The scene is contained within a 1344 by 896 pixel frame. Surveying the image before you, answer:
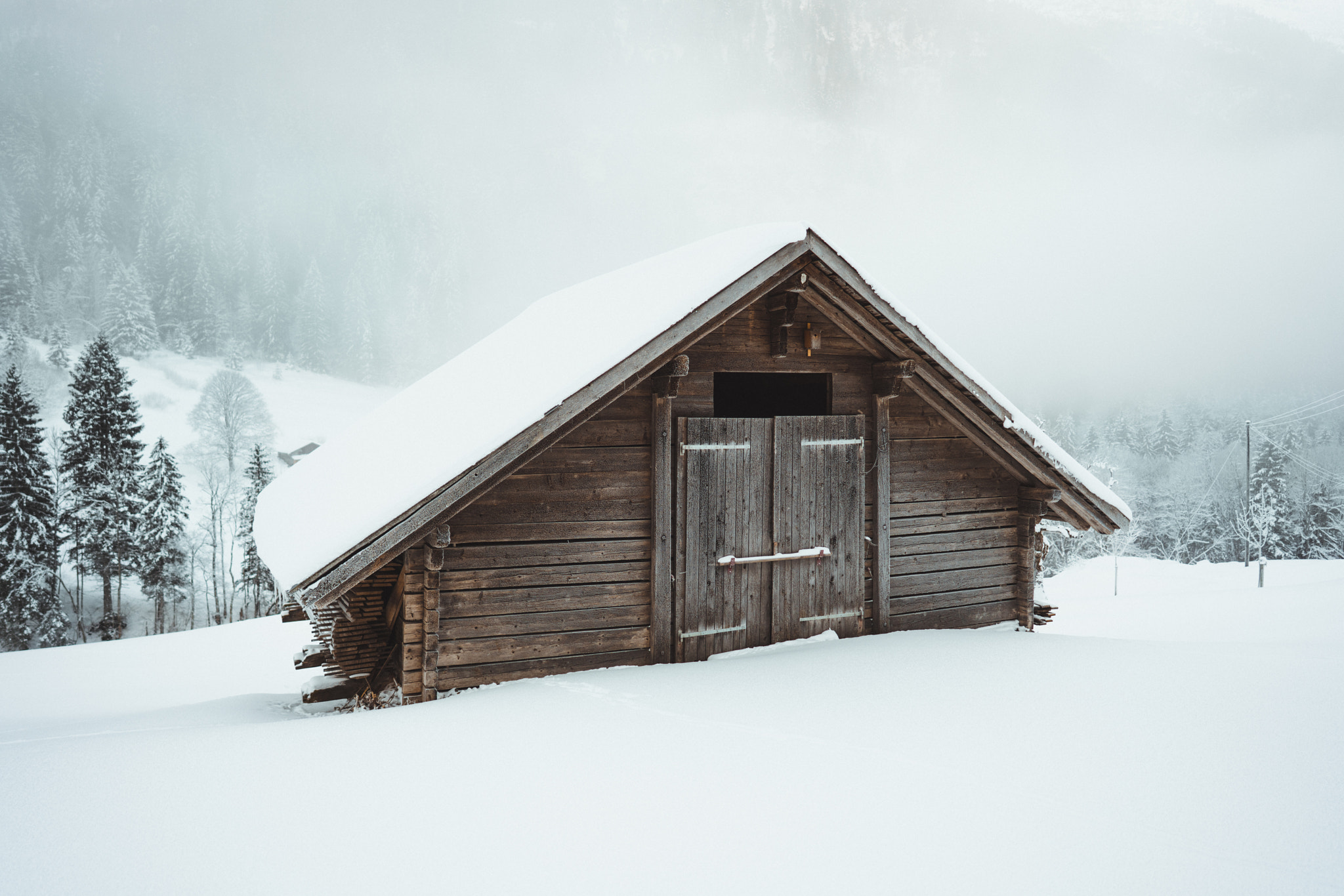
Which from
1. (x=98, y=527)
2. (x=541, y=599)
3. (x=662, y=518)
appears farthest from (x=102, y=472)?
(x=662, y=518)

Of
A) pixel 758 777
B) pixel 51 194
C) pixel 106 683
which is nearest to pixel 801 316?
pixel 758 777

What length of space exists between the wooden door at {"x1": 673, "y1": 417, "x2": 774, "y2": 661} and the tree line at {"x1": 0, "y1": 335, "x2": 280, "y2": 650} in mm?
23602

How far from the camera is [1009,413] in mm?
7008

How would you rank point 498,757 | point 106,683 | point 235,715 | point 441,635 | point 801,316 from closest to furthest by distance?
point 498,757 < point 441,635 < point 235,715 < point 801,316 < point 106,683

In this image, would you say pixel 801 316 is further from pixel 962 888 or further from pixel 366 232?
pixel 366 232

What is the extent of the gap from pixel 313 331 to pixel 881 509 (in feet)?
297

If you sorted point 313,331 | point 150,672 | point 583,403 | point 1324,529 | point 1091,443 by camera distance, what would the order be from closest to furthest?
point 583,403
point 150,672
point 1324,529
point 1091,443
point 313,331

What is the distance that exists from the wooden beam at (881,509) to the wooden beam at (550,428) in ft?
6.48

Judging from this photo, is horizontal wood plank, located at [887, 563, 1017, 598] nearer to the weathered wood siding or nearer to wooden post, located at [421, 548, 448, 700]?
the weathered wood siding

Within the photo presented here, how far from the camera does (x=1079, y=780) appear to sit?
4008 millimetres

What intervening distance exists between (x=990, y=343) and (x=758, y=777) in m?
148

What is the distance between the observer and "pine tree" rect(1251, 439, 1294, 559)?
43.1 metres

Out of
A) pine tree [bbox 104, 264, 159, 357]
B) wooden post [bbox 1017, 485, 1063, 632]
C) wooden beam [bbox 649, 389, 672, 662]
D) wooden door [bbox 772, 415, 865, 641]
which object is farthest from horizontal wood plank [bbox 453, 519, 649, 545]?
pine tree [bbox 104, 264, 159, 357]

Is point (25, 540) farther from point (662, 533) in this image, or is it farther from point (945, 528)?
point (945, 528)
